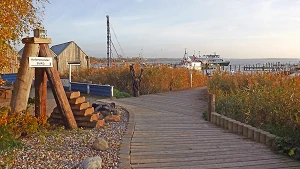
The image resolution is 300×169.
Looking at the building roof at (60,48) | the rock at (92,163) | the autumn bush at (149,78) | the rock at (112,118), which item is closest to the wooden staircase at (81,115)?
the rock at (112,118)

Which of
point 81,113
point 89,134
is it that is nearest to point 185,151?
point 89,134

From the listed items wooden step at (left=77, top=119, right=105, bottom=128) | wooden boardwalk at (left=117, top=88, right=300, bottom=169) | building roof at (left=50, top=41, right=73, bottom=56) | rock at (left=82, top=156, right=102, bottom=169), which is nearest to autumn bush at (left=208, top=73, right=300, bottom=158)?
wooden boardwalk at (left=117, top=88, right=300, bottom=169)

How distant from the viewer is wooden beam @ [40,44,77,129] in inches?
255

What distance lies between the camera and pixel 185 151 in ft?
17.4

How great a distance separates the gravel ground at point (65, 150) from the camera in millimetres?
4430

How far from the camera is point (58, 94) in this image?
650cm

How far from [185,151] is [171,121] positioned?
283 cm

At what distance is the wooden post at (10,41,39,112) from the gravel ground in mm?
699

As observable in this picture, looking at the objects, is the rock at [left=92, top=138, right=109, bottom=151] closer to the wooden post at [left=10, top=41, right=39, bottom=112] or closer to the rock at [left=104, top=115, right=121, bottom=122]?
the wooden post at [left=10, top=41, right=39, bottom=112]

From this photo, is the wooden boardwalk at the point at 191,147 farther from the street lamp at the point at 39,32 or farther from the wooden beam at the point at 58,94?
the street lamp at the point at 39,32

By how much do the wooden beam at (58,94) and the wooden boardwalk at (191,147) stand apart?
1487 mm

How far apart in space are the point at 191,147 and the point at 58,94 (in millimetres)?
3004

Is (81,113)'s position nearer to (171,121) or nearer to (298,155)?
(171,121)

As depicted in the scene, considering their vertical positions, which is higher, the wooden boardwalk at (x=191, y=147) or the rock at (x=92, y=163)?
the rock at (x=92, y=163)
